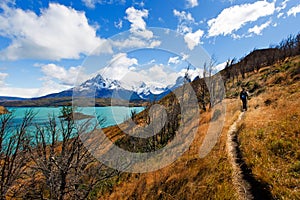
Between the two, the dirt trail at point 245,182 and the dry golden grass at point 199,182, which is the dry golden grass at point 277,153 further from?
the dry golden grass at point 199,182

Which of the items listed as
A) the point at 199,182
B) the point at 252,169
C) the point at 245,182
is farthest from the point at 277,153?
the point at 199,182

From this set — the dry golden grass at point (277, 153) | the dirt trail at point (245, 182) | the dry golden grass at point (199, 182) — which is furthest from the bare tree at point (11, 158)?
the dry golden grass at point (277, 153)

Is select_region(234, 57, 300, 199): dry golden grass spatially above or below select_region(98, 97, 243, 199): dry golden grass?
above

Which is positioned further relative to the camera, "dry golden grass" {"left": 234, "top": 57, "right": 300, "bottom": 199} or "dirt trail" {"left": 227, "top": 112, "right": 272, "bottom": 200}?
"dirt trail" {"left": 227, "top": 112, "right": 272, "bottom": 200}

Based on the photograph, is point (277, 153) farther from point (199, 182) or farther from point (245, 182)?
point (199, 182)

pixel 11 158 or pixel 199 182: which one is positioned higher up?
pixel 199 182

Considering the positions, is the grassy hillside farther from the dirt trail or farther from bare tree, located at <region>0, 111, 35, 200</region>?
bare tree, located at <region>0, 111, 35, 200</region>

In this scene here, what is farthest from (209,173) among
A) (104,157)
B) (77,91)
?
(104,157)

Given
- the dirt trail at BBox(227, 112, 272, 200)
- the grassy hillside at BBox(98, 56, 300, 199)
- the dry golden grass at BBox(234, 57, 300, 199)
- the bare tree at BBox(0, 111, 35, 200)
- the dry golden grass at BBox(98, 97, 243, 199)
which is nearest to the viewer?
the dry golden grass at BBox(234, 57, 300, 199)

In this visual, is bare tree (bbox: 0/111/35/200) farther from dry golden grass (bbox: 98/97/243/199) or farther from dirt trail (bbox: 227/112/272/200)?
dirt trail (bbox: 227/112/272/200)

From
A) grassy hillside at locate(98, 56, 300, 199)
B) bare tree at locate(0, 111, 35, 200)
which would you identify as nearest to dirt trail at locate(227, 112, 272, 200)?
grassy hillside at locate(98, 56, 300, 199)

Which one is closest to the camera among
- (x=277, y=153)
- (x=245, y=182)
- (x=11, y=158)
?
(x=245, y=182)

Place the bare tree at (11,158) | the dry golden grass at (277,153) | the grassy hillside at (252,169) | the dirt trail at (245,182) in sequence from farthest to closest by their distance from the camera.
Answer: the bare tree at (11,158)
the grassy hillside at (252,169)
the dirt trail at (245,182)
the dry golden grass at (277,153)

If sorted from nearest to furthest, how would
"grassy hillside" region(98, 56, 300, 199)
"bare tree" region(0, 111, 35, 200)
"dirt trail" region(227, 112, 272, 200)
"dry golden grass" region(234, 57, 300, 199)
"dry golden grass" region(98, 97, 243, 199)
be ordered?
"dry golden grass" region(234, 57, 300, 199), "dirt trail" region(227, 112, 272, 200), "grassy hillside" region(98, 56, 300, 199), "dry golden grass" region(98, 97, 243, 199), "bare tree" region(0, 111, 35, 200)
